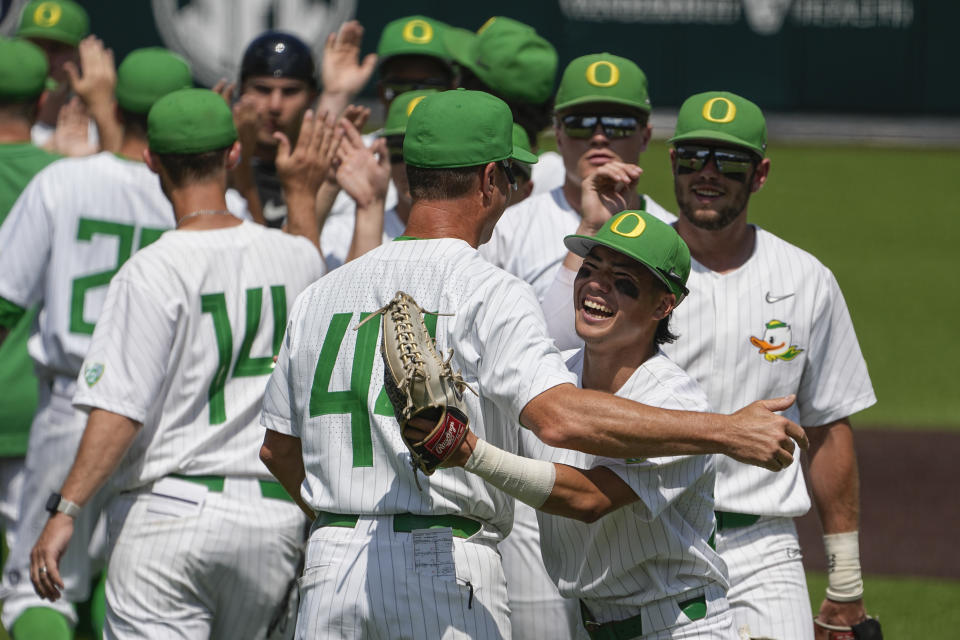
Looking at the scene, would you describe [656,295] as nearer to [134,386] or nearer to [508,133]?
[508,133]

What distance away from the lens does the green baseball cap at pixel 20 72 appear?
20.4ft

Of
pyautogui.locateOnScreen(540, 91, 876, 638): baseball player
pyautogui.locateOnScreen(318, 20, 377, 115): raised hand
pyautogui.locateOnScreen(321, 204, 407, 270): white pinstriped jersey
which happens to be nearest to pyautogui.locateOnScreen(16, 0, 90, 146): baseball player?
pyautogui.locateOnScreen(318, 20, 377, 115): raised hand

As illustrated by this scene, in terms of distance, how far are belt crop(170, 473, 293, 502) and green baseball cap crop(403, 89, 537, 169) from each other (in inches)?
56.0

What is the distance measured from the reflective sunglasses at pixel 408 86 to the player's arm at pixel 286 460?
3061 millimetres

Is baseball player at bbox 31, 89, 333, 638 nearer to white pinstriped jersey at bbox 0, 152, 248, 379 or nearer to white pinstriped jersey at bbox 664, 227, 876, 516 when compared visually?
white pinstriped jersey at bbox 0, 152, 248, 379

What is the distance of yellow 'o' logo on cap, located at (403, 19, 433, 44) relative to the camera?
6.69 metres

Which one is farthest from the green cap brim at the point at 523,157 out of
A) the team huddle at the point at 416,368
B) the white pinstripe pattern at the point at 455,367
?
the white pinstripe pattern at the point at 455,367

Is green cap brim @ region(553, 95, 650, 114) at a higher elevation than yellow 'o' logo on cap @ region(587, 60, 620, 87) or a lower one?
lower

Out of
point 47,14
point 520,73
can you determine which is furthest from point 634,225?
point 47,14

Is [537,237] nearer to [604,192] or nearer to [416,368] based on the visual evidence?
[604,192]

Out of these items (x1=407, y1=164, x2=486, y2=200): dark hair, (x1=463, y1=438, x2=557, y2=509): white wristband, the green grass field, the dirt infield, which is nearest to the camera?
(x1=463, y1=438, x2=557, y2=509): white wristband

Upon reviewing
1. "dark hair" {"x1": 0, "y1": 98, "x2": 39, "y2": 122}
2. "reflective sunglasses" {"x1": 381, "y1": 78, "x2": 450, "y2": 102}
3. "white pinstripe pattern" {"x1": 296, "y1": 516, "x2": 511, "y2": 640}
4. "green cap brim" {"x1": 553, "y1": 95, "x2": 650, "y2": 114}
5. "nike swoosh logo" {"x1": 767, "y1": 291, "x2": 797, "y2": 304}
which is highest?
"green cap brim" {"x1": 553, "y1": 95, "x2": 650, "y2": 114}

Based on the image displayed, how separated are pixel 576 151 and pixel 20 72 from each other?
8.93 feet

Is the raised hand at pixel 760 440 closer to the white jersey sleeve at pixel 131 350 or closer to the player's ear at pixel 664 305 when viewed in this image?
the player's ear at pixel 664 305
